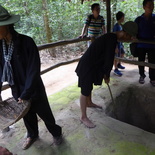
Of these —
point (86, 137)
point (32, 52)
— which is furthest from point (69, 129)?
point (32, 52)

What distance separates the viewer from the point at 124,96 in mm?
3887

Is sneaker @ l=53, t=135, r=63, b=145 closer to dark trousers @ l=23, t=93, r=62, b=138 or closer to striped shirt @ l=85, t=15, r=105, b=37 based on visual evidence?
dark trousers @ l=23, t=93, r=62, b=138

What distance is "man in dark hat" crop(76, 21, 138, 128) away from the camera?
2.34m

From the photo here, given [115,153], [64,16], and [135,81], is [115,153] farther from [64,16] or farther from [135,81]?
[64,16]

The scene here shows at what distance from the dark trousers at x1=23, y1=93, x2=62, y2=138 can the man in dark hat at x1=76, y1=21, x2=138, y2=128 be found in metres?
0.60

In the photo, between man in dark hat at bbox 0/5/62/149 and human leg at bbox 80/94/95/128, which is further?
human leg at bbox 80/94/95/128

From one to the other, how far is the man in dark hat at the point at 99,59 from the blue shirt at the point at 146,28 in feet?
3.93

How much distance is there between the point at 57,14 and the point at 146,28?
6770 mm

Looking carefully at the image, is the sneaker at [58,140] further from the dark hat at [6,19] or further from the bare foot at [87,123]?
the dark hat at [6,19]

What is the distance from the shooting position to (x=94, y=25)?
4.39 metres

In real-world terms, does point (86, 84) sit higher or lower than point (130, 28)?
lower

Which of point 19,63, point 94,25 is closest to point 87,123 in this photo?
point 19,63

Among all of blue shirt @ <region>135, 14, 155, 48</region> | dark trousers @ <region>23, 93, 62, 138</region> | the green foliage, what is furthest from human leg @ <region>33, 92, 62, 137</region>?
the green foliage

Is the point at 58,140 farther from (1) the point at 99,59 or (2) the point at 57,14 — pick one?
(2) the point at 57,14
